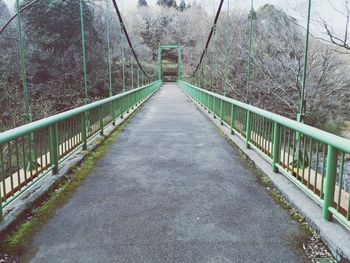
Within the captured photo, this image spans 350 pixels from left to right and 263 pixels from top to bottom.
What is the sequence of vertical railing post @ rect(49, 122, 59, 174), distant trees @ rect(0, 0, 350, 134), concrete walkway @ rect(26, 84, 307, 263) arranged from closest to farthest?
concrete walkway @ rect(26, 84, 307, 263), vertical railing post @ rect(49, 122, 59, 174), distant trees @ rect(0, 0, 350, 134)

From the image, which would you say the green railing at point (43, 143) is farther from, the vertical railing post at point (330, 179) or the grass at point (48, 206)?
the vertical railing post at point (330, 179)

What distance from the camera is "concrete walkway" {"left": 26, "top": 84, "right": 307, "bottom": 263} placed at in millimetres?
2328

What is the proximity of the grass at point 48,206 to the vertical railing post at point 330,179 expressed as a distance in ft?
7.24

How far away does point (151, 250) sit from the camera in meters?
2.35

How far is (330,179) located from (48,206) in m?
2.39

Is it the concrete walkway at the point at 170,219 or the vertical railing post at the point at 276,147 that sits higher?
the vertical railing post at the point at 276,147

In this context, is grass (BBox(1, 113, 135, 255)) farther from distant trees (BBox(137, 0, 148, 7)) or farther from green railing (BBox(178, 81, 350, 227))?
distant trees (BBox(137, 0, 148, 7))

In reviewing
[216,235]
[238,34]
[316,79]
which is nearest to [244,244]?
[216,235]

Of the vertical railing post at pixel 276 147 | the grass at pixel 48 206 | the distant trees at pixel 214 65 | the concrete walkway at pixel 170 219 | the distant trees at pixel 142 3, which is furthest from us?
the distant trees at pixel 142 3

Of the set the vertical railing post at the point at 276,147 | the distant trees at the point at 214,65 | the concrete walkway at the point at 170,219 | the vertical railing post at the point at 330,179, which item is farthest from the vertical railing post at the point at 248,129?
the distant trees at the point at 214,65

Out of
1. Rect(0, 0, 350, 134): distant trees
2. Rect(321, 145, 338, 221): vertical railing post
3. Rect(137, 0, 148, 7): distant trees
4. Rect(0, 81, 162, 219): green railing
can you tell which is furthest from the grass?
Rect(137, 0, 148, 7): distant trees

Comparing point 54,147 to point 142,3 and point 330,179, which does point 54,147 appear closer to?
point 330,179

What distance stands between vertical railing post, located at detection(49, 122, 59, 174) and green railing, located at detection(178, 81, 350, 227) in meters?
2.44

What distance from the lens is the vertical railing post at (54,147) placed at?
380cm
